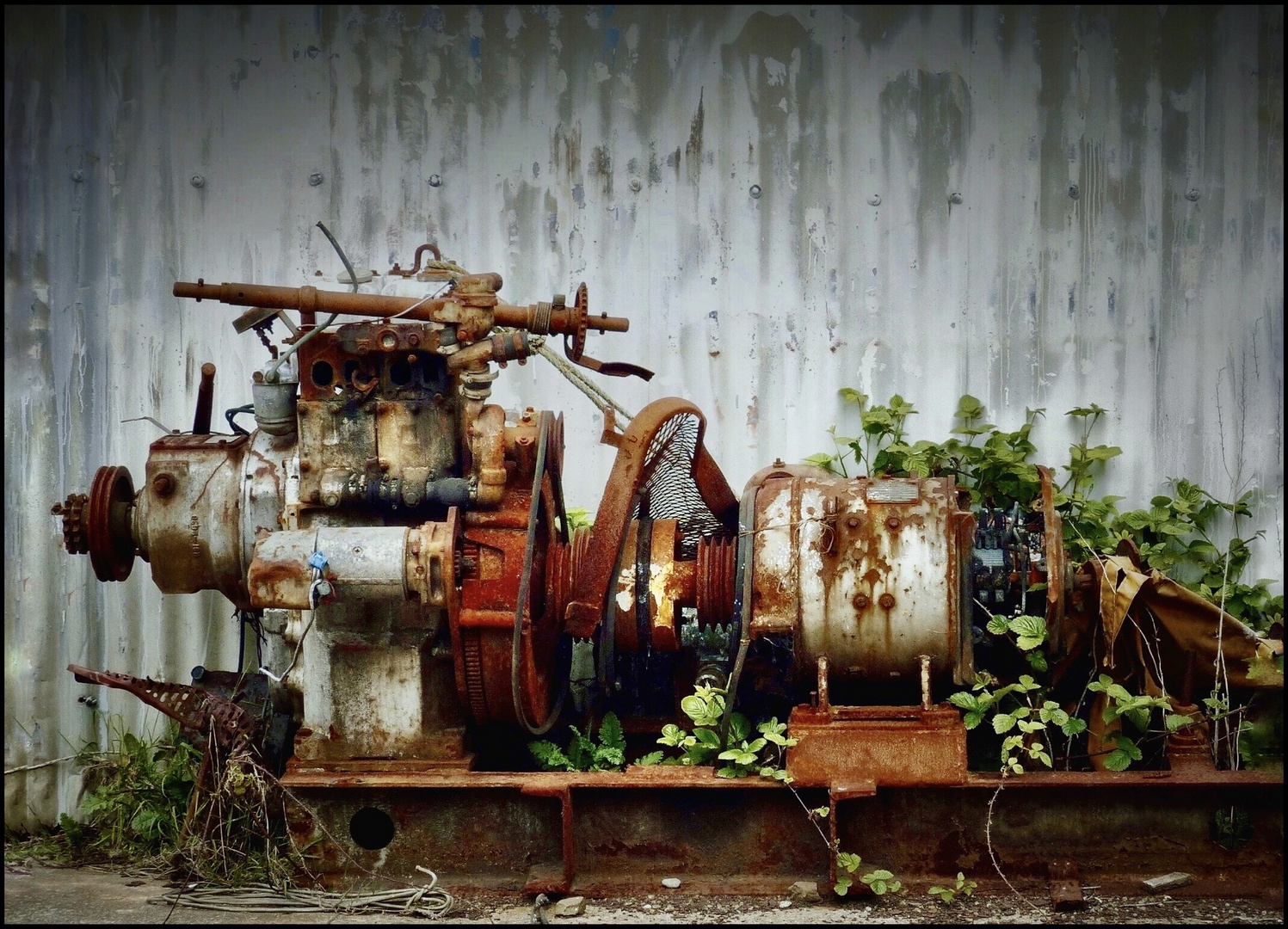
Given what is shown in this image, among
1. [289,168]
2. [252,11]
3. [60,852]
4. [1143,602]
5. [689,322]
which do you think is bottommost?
[60,852]

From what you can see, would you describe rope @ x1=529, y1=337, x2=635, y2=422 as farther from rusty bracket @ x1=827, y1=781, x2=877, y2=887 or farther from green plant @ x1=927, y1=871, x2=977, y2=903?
green plant @ x1=927, y1=871, x2=977, y2=903

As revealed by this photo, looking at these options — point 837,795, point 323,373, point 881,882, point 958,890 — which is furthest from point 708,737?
point 323,373

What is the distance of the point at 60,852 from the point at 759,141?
4548 mm

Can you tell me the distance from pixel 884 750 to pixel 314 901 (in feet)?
7.07

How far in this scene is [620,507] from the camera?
517cm

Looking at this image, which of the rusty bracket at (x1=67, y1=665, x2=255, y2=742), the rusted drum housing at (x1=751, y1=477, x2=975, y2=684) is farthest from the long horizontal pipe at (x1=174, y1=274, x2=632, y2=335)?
the rusty bracket at (x1=67, y1=665, x2=255, y2=742)

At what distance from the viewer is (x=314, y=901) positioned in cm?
491

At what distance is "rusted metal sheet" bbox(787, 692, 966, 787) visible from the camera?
4883mm

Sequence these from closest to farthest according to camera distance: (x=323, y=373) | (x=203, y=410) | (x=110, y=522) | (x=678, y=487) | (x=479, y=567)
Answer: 1. (x=479, y=567)
2. (x=323, y=373)
3. (x=110, y=522)
4. (x=203, y=410)
5. (x=678, y=487)

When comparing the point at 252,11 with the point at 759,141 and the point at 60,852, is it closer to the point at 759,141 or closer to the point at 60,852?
the point at 759,141

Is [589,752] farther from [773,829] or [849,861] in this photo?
[849,861]

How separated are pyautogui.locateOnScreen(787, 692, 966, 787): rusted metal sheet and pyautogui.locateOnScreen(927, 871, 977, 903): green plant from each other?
0.35 m

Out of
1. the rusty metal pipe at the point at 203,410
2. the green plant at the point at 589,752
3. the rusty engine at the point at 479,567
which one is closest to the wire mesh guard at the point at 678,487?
the rusty engine at the point at 479,567

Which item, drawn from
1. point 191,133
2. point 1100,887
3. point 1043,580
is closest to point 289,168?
point 191,133
